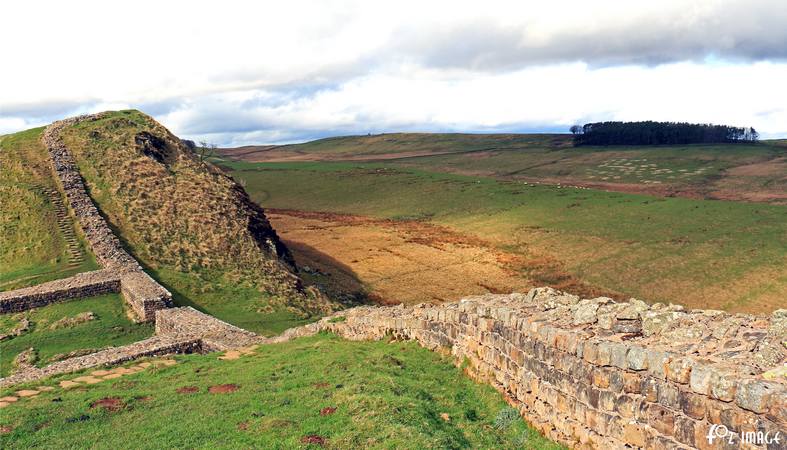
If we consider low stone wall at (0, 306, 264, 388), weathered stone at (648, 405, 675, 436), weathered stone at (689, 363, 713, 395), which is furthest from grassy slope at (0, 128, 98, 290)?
weathered stone at (689, 363, 713, 395)

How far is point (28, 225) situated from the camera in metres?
44.4

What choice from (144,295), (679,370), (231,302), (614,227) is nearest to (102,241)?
(144,295)

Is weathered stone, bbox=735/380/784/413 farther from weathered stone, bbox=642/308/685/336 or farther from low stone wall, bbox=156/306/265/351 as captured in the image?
low stone wall, bbox=156/306/265/351

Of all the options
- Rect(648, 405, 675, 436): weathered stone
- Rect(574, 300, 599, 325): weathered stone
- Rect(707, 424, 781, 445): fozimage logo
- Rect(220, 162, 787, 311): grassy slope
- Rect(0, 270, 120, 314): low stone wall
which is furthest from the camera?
Rect(220, 162, 787, 311): grassy slope

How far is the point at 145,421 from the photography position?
16.4 m

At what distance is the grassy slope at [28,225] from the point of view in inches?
1574

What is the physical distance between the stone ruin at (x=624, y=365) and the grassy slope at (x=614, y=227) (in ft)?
133

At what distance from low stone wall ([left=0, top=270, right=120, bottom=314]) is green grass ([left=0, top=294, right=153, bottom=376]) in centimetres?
52

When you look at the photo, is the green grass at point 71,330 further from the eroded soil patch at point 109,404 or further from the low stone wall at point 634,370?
the low stone wall at point 634,370

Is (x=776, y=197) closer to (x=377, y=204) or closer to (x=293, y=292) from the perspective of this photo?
(x=377, y=204)

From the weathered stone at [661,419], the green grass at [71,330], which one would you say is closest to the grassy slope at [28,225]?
the green grass at [71,330]

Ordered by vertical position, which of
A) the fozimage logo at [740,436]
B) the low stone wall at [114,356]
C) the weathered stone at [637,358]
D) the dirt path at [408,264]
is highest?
the weathered stone at [637,358]

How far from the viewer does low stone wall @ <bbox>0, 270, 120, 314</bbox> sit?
35.0 m

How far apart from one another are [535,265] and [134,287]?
4193 cm
